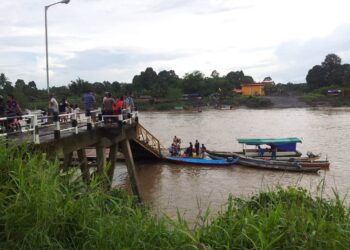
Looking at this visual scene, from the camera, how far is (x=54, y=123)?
1064 centimetres

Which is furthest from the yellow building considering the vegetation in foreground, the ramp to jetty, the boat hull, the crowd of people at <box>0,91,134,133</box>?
the vegetation in foreground

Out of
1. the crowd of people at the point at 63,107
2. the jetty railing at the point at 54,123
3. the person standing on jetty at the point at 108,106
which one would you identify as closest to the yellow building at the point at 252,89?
the crowd of people at the point at 63,107

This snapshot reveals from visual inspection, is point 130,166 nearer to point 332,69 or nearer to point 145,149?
point 145,149

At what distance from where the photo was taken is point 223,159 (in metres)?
24.9

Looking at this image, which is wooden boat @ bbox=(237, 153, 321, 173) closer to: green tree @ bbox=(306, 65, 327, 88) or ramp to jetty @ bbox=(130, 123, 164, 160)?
ramp to jetty @ bbox=(130, 123, 164, 160)

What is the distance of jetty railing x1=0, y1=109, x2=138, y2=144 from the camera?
29.8ft

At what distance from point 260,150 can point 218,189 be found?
7.95 meters

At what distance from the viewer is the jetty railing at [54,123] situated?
29.8ft

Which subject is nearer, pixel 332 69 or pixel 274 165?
pixel 274 165

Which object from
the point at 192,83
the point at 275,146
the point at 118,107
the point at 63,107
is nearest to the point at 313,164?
the point at 275,146

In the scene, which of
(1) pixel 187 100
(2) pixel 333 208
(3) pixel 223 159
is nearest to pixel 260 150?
(3) pixel 223 159

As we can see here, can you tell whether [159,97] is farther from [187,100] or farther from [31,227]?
[31,227]

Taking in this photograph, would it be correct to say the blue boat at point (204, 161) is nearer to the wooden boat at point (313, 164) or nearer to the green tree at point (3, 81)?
the wooden boat at point (313, 164)

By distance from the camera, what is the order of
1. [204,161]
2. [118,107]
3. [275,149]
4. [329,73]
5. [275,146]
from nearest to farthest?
[118,107] < [204,161] < [275,149] < [275,146] < [329,73]
